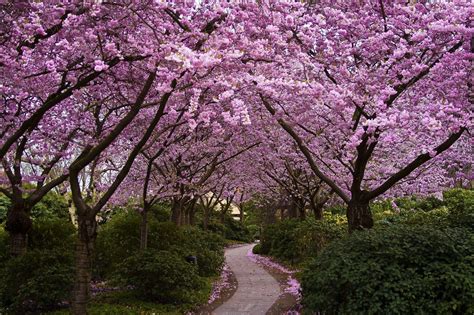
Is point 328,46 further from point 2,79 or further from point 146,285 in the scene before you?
point 146,285

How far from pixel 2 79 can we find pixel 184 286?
201 inches

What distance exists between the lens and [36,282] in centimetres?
769

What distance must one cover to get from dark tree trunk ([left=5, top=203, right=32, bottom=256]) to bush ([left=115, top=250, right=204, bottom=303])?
2.13m

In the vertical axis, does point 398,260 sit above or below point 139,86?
below

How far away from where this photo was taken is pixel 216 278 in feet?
43.6

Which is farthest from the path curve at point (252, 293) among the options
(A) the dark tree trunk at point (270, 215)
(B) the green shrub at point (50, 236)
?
(A) the dark tree trunk at point (270, 215)

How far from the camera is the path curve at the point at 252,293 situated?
29.4 ft

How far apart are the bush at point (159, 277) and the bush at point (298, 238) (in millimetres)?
4653

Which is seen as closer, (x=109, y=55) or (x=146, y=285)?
(x=109, y=55)

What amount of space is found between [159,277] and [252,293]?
10.0 ft

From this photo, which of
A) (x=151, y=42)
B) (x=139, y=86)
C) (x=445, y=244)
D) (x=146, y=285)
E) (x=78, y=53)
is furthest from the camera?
(x=146, y=285)

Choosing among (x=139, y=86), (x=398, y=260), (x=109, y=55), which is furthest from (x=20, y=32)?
(x=398, y=260)

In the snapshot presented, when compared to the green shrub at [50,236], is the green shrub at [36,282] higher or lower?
lower

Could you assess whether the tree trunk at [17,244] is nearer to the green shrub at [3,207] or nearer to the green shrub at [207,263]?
the green shrub at [207,263]
